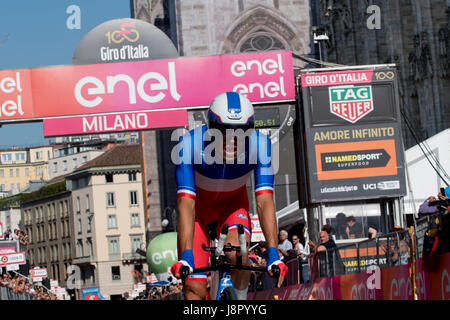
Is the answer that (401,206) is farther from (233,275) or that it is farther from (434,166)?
(233,275)

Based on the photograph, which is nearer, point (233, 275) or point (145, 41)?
point (233, 275)

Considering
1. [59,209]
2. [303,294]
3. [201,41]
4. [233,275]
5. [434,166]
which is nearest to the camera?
[233,275]

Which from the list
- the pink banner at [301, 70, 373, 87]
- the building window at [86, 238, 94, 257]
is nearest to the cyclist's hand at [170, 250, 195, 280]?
the pink banner at [301, 70, 373, 87]

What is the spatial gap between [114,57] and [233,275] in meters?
14.0

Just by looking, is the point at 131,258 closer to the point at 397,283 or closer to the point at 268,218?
the point at 397,283

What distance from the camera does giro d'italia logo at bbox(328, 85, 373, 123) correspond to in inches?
842

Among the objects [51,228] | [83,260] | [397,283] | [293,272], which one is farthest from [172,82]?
[51,228]

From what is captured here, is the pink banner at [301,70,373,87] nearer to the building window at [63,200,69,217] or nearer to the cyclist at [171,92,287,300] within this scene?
the cyclist at [171,92,287,300]

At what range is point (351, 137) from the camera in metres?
21.4

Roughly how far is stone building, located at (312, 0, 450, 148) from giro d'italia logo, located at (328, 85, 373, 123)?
8.71 meters

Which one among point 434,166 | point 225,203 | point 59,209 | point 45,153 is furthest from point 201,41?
point 45,153

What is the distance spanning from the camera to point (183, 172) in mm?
7699

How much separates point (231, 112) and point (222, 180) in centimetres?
72
